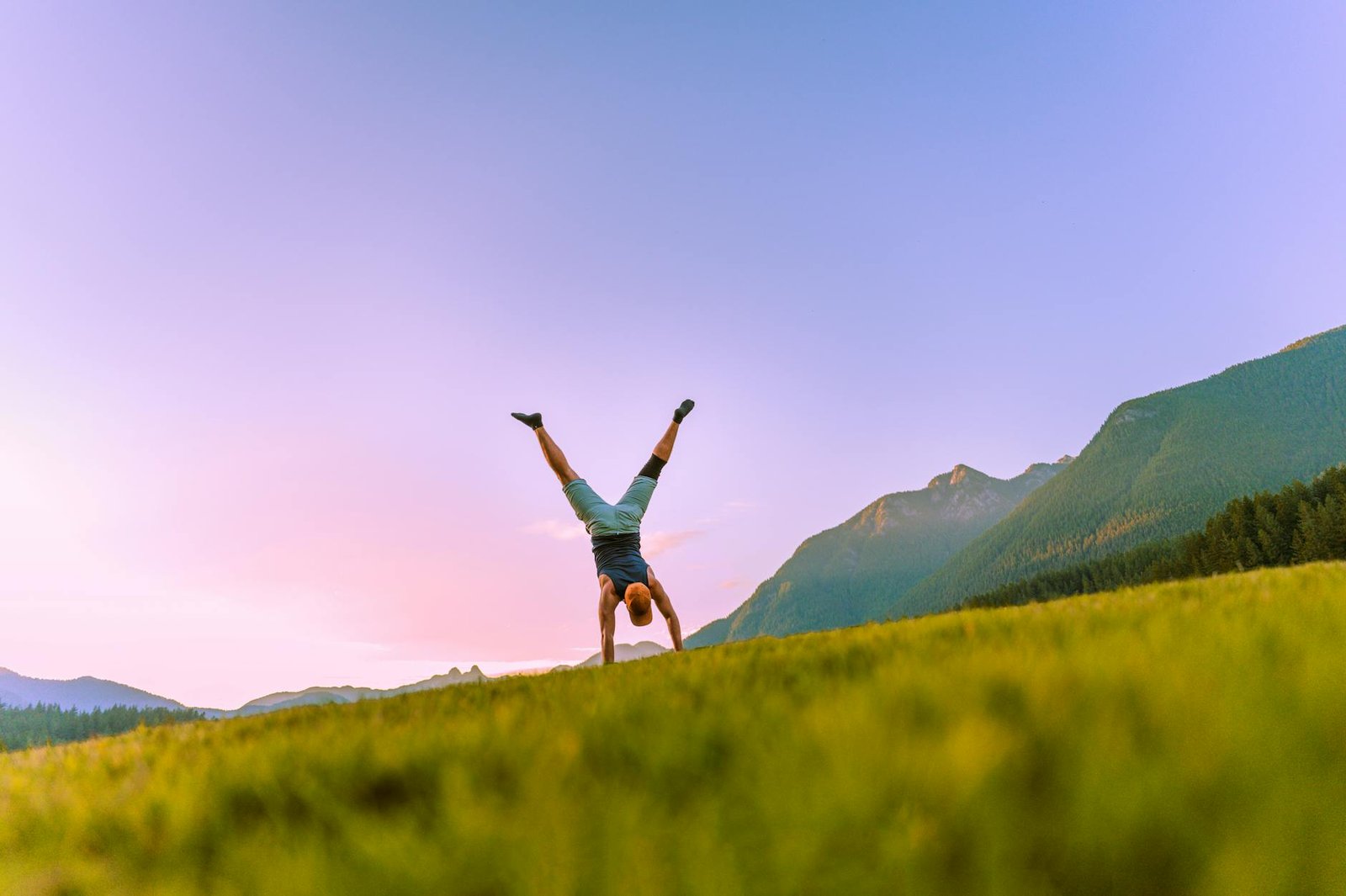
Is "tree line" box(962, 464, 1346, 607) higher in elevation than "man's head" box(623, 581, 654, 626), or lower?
lower

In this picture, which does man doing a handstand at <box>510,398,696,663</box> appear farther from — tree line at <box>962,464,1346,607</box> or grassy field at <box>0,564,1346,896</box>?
tree line at <box>962,464,1346,607</box>

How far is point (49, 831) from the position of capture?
1.90m

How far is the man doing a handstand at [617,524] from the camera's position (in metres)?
11.8

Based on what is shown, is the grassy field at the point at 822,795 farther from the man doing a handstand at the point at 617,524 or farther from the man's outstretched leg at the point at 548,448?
the man's outstretched leg at the point at 548,448

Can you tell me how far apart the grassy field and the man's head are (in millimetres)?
8069

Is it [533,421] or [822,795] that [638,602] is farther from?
[822,795]

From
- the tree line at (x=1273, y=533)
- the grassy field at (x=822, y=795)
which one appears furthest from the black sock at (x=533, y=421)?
the tree line at (x=1273, y=533)

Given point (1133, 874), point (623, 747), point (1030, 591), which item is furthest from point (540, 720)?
point (1030, 591)

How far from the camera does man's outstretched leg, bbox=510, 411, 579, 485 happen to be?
13984 mm

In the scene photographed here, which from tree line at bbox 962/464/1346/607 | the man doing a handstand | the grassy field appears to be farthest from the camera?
tree line at bbox 962/464/1346/607

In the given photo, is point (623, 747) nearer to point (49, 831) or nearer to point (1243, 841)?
point (1243, 841)

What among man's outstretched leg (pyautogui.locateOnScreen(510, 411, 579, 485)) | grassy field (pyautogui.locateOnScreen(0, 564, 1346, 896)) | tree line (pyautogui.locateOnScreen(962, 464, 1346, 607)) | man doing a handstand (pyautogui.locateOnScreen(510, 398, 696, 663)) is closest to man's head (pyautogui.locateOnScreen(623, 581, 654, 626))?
Result: man doing a handstand (pyautogui.locateOnScreen(510, 398, 696, 663))

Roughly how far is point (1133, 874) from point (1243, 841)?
0.57 ft

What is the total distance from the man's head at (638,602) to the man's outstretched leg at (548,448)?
→ 3960mm
